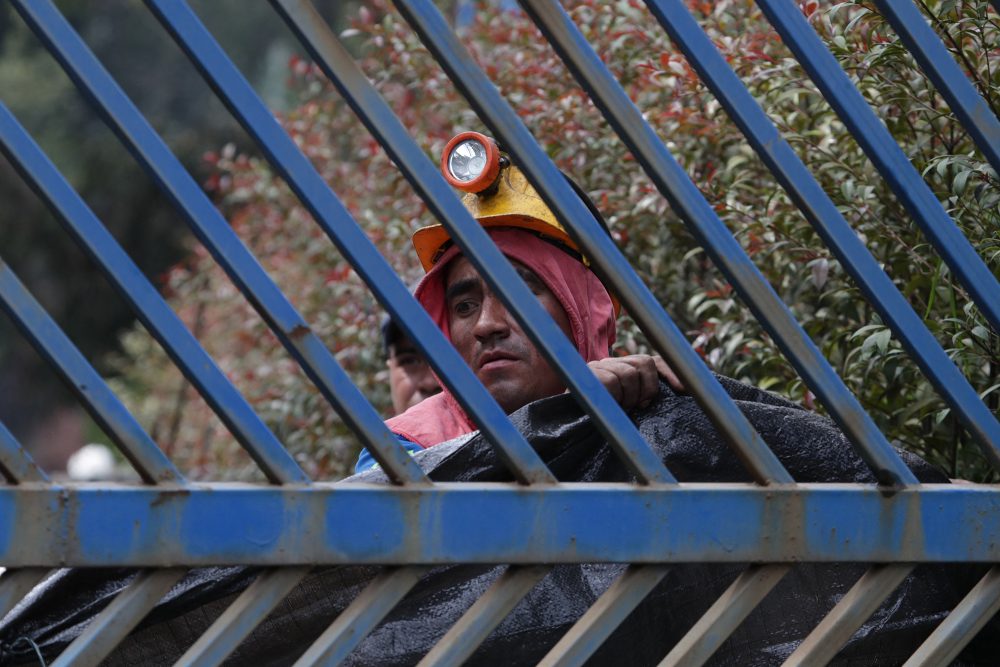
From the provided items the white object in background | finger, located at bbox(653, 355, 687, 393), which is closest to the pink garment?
finger, located at bbox(653, 355, 687, 393)

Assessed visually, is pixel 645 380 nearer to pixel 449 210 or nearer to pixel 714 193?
pixel 449 210

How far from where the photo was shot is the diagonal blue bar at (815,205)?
4.76ft

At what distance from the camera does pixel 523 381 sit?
2740 mm

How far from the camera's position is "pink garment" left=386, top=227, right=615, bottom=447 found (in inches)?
113

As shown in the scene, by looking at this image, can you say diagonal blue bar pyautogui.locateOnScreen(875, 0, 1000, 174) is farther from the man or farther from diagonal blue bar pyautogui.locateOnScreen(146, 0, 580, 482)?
the man

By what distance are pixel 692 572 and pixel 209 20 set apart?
20885 mm

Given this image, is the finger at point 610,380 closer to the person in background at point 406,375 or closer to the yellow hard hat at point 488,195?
the yellow hard hat at point 488,195

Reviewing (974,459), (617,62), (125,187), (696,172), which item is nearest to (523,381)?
(974,459)

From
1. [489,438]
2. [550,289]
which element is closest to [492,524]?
[489,438]

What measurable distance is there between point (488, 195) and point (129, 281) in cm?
162

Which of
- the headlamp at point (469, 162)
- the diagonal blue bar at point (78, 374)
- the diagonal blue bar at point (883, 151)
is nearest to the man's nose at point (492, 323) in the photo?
the headlamp at point (469, 162)

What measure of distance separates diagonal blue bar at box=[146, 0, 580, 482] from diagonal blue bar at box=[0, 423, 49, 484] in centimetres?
35

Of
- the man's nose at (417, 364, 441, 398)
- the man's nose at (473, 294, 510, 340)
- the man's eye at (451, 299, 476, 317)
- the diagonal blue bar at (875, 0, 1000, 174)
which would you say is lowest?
the man's nose at (417, 364, 441, 398)

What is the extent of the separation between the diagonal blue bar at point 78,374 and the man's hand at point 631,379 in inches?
35.0
